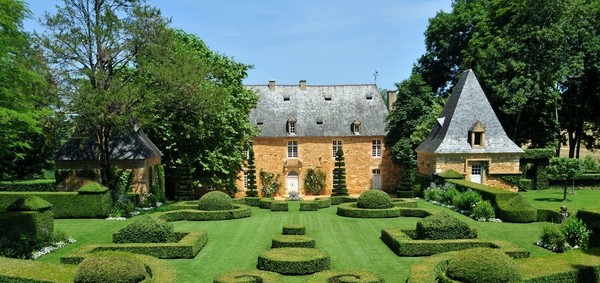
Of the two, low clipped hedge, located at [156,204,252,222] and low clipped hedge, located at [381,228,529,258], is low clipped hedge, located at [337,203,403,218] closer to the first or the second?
low clipped hedge, located at [156,204,252,222]

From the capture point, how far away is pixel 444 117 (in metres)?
38.3

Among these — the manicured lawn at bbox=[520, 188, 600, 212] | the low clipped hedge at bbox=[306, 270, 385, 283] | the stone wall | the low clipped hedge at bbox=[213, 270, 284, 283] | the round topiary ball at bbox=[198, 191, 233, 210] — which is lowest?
the low clipped hedge at bbox=[213, 270, 284, 283]

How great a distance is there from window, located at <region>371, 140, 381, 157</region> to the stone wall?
1.05ft

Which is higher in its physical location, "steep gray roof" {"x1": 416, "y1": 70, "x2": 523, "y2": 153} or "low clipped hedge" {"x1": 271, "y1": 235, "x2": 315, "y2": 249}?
"steep gray roof" {"x1": 416, "y1": 70, "x2": 523, "y2": 153}

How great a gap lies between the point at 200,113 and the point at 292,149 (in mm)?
16810

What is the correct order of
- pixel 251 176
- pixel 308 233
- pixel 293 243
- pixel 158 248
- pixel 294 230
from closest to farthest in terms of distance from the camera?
1. pixel 158 248
2. pixel 293 243
3. pixel 294 230
4. pixel 308 233
5. pixel 251 176

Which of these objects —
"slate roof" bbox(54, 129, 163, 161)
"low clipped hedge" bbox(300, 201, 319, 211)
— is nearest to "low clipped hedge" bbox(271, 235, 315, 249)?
"low clipped hedge" bbox(300, 201, 319, 211)

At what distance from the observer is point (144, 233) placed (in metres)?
18.7

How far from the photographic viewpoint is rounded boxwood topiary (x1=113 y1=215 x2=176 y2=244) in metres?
18.6

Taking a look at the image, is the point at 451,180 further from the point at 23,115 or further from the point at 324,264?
the point at 23,115

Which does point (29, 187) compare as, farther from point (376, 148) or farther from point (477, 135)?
point (477, 135)

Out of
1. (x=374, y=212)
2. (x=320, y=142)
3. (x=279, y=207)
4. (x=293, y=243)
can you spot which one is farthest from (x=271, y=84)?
(x=293, y=243)

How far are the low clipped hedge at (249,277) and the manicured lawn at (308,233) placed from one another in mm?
1017

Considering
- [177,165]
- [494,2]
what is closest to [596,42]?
[494,2]
